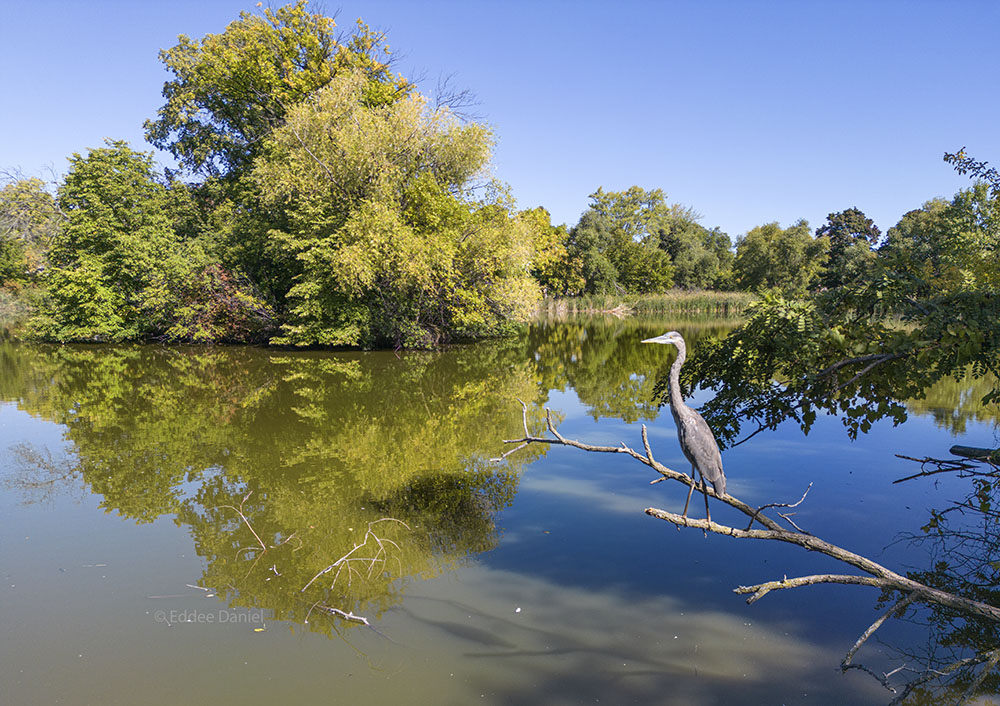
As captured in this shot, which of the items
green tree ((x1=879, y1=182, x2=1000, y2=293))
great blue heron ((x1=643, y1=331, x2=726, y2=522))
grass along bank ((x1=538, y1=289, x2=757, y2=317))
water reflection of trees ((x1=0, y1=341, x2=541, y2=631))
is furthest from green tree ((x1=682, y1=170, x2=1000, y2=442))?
grass along bank ((x1=538, y1=289, x2=757, y2=317))

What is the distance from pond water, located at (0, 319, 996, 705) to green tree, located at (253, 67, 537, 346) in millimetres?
8756

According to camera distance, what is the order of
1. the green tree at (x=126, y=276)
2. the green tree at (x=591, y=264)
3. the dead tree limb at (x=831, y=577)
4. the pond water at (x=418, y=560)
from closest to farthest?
the dead tree limb at (x=831, y=577), the pond water at (x=418, y=560), the green tree at (x=126, y=276), the green tree at (x=591, y=264)

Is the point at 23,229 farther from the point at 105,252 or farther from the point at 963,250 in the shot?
the point at 963,250

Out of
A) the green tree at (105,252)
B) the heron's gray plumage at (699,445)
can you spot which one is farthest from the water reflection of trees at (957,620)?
the green tree at (105,252)

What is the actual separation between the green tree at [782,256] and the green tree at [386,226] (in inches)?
1186

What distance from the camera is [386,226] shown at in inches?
723

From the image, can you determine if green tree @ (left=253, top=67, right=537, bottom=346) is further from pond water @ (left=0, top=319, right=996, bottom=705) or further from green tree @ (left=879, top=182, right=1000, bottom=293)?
green tree @ (left=879, top=182, right=1000, bottom=293)

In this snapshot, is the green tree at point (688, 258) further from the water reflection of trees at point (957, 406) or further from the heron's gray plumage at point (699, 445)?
the heron's gray plumage at point (699, 445)

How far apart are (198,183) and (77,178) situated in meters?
6.55

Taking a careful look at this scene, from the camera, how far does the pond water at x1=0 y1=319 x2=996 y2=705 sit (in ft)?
12.3

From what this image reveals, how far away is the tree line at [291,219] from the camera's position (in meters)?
18.9

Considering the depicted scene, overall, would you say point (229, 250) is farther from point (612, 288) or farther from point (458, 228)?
point (612, 288)

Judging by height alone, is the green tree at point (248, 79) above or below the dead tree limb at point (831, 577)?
above

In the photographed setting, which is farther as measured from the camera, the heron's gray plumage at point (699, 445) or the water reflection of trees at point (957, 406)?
the water reflection of trees at point (957, 406)
